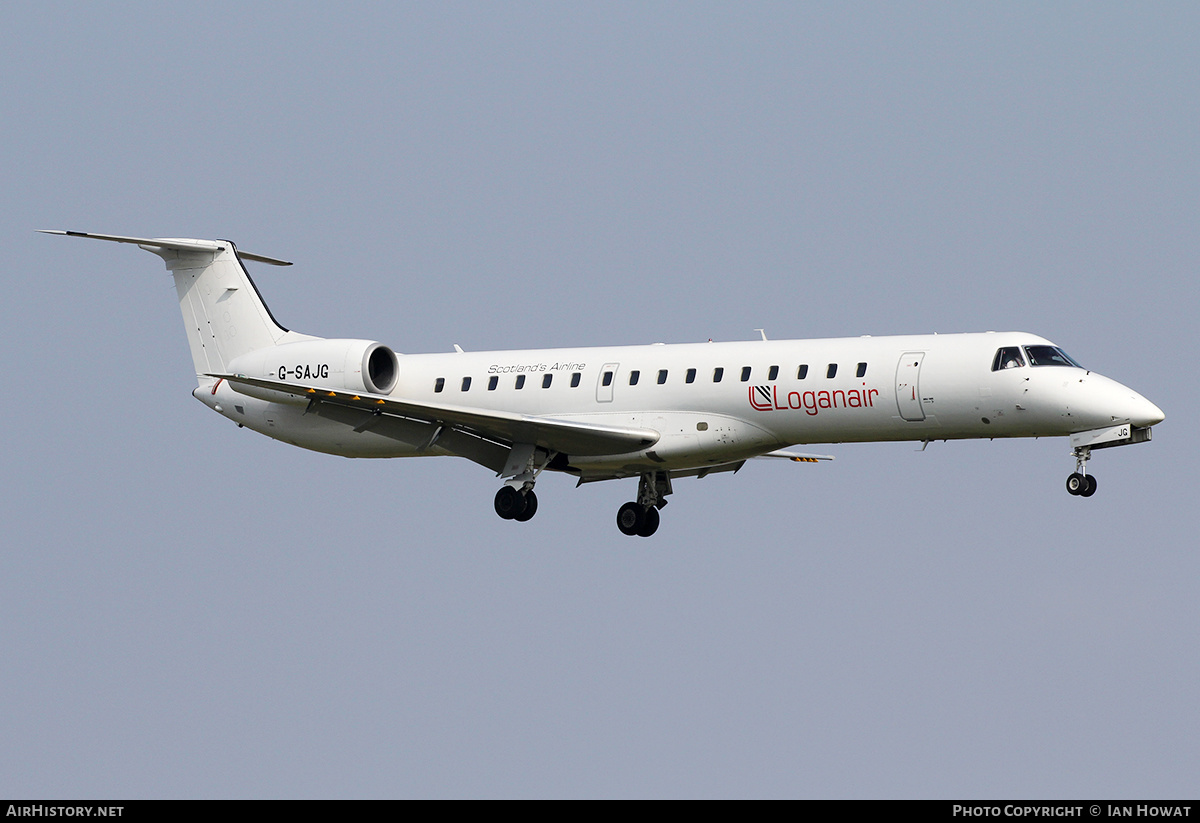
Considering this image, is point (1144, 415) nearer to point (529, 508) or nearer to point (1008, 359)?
point (1008, 359)

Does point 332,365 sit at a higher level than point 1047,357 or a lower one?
higher

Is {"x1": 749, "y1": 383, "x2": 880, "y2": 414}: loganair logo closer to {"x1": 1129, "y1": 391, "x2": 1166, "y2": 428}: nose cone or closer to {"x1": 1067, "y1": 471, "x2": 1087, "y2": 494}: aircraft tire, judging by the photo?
{"x1": 1067, "y1": 471, "x2": 1087, "y2": 494}: aircraft tire

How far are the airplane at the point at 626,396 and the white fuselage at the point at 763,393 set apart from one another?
0.10 feet

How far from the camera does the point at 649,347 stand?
34.8m

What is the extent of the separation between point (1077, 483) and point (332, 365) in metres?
14.6

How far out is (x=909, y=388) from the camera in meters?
31.7

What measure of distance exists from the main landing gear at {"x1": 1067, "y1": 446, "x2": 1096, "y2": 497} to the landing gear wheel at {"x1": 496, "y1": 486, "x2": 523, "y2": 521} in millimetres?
10374

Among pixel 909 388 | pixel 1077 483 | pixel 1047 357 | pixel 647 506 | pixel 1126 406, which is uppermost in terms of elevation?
pixel 1047 357

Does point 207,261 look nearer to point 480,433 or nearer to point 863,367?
point 480,433

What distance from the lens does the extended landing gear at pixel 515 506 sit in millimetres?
34719

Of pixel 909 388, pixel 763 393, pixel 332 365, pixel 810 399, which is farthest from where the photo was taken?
pixel 332 365

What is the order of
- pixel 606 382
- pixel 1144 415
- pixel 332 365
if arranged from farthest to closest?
1. pixel 332 365
2. pixel 606 382
3. pixel 1144 415

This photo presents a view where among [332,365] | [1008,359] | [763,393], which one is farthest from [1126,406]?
[332,365]

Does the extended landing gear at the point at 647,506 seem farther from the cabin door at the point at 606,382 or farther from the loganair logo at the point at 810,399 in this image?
the loganair logo at the point at 810,399
